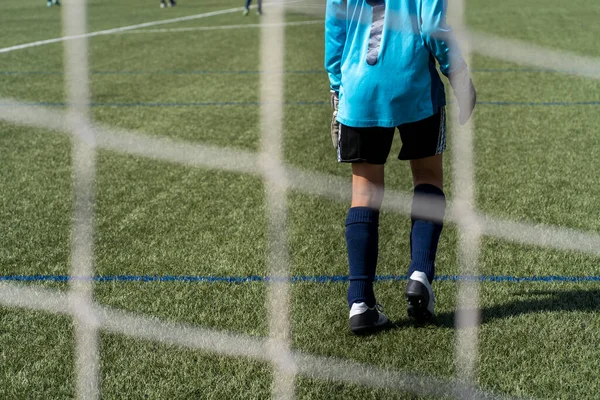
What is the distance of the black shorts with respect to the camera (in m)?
2.58

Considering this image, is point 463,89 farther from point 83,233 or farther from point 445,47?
point 83,233

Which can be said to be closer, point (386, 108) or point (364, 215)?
point (386, 108)

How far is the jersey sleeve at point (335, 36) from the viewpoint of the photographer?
2.52m

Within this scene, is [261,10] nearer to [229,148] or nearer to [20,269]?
[229,148]

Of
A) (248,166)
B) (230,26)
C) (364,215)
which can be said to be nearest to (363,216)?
(364,215)

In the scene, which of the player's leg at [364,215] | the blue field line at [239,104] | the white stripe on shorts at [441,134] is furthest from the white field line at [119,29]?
the white stripe on shorts at [441,134]

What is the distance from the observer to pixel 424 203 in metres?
2.66

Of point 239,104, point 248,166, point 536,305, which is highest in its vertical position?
point 536,305

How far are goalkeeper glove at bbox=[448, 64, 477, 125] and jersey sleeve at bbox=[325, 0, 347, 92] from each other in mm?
368

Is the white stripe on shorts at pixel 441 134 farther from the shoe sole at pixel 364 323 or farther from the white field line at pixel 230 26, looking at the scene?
the white field line at pixel 230 26

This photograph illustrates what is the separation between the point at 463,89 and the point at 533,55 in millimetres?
7647

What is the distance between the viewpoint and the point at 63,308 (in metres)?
2.79

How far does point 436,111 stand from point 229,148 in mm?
2666

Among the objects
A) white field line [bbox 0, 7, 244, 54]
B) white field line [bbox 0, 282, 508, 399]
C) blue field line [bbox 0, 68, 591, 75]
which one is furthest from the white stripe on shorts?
white field line [bbox 0, 7, 244, 54]
